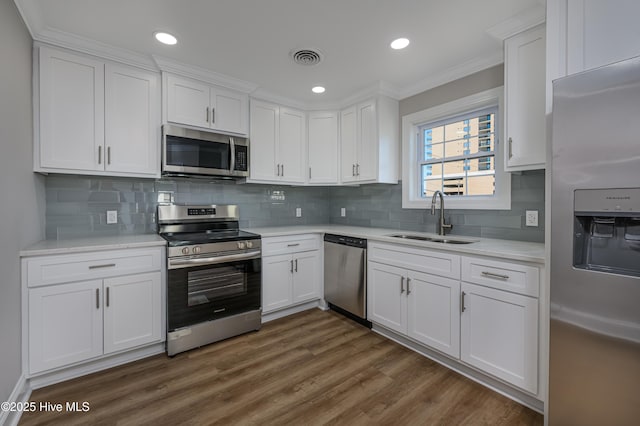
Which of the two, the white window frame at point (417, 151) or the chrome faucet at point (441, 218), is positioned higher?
the white window frame at point (417, 151)

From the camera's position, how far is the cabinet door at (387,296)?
2.48 metres

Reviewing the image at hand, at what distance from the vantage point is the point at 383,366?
7.21 feet

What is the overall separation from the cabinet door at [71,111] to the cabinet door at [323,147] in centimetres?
211

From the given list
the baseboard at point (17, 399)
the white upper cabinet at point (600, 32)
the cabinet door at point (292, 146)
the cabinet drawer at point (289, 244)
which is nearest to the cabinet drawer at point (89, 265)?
the baseboard at point (17, 399)

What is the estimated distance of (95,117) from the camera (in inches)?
89.9

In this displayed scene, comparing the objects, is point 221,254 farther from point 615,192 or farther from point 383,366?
point 615,192

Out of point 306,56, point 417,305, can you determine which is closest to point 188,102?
point 306,56

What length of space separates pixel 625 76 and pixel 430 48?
1.39 metres

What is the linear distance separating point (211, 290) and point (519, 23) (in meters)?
3.07

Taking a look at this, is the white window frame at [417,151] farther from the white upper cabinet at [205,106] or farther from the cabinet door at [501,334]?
the white upper cabinet at [205,106]

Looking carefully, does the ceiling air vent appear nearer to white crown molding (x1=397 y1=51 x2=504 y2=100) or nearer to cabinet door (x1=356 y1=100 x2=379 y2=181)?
cabinet door (x1=356 y1=100 x2=379 y2=181)

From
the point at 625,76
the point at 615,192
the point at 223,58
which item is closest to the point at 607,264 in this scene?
the point at 615,192

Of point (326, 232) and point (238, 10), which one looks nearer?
point (238, 10)

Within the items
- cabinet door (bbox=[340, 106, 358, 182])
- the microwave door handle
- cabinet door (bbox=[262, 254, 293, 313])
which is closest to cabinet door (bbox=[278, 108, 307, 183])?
cabinet door (bbox=[340, 106, 358, 182])
